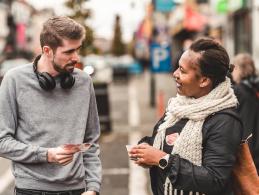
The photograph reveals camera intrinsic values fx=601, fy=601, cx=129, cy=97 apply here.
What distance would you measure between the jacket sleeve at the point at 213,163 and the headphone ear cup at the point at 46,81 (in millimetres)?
864

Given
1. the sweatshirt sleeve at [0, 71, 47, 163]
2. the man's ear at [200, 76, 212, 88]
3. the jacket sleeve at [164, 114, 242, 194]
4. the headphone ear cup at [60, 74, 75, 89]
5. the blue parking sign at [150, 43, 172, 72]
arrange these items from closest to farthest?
the jacket sleeve at [164, 114, 242, 194]
the man's ear at [200, 76, 212, 88]
the sweatshirt sleeve at [0, 71, 47, 163]
the headphone ear cup at [60, 74, 75, 89]
the blue parking sign at [150, 43, 172, 72]

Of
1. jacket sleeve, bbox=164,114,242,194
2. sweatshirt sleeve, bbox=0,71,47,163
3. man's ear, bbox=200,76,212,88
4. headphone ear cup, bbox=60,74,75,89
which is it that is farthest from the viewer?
headphone ear cup, bbox=60,74,75,89

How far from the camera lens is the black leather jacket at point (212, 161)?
290 cm

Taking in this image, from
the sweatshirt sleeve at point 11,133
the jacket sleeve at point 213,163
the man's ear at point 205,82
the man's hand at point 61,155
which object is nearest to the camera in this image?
the jacket sleeve at point 213,163

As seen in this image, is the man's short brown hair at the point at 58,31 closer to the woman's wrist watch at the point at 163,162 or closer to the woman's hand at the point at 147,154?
the woman's hand at the point at 147,154

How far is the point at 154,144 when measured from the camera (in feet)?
10.3

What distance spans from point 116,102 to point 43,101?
19329 millimetres

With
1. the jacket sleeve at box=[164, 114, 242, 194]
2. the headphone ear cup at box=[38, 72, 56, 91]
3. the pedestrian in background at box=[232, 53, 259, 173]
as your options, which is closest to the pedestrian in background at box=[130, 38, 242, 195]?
the jacket sleeve at box=[164, 114, 242, 194]

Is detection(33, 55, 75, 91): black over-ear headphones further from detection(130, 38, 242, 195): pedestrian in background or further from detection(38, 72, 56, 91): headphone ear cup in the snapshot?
detection(130, 38, 242, 195): pedestrian in background

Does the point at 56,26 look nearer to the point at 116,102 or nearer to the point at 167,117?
the point at 167,117

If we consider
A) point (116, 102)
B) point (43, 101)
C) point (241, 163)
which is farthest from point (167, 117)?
point (116, 102)

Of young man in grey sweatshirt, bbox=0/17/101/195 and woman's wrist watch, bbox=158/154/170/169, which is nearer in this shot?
woman's wrist watch, bbox=158/154/170/169

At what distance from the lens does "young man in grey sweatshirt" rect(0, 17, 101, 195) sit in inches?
131

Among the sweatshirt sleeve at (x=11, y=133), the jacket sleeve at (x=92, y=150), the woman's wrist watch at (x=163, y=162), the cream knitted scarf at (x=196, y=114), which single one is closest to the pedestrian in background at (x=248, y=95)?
the jacket sleeve at (x=92, y=150)
